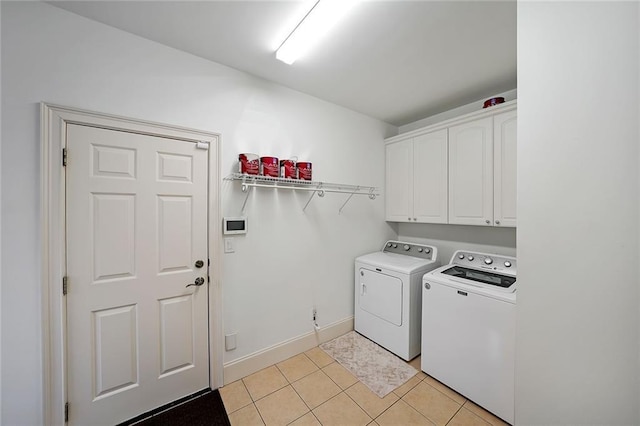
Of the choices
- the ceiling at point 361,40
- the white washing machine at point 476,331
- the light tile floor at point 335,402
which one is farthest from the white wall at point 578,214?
the light tile floor at point 335,402

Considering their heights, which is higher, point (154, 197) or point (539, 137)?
point (539, 137)

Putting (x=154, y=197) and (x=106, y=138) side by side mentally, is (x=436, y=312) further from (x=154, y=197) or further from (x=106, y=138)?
(x=106, y=138)

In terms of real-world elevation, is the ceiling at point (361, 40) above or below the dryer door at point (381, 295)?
above

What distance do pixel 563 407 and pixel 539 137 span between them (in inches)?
35.3

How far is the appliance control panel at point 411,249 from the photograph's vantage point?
103 inches

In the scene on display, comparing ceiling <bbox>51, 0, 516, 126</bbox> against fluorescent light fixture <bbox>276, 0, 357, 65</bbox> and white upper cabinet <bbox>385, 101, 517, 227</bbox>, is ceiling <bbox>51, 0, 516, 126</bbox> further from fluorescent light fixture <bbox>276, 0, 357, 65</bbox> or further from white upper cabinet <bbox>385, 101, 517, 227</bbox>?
white upper cabinet <bbox>385, 101, 517, 227</bbox>

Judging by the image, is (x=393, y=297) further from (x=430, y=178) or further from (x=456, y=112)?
(x=456, y=112)

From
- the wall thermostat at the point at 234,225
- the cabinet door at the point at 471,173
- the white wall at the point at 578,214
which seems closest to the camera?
the white wall at the point at 578,214

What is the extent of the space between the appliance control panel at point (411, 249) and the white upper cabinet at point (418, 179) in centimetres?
30

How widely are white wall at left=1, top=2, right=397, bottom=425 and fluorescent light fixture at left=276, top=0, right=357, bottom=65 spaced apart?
52 cm

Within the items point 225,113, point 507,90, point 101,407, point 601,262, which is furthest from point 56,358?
point 507,90

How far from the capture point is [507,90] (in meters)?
2.21

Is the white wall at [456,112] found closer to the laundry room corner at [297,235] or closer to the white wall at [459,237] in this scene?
the laundry room corner at [297,235]

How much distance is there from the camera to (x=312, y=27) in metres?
1.45
